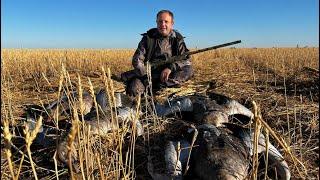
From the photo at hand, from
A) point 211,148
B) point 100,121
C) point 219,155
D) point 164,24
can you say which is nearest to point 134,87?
point 164,24

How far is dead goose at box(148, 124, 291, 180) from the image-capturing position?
2.88 m

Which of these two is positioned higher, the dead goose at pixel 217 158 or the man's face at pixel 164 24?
the man's face at pixel 164 24

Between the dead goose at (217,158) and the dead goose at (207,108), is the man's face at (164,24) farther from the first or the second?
the dead goose at (217,158)

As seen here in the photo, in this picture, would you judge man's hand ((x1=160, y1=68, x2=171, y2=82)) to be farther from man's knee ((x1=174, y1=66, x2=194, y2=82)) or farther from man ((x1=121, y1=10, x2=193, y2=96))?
man's knee ((x1=174, y1=66, x2=194, y2=82))

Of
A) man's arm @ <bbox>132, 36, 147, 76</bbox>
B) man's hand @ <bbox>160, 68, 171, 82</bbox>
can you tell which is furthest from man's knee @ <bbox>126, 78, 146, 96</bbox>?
man's hand @ <bbox>160, 68, 171, 82</bbox>

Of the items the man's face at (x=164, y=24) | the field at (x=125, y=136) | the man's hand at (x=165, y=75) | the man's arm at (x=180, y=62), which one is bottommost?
the field at (x=125, y=136)

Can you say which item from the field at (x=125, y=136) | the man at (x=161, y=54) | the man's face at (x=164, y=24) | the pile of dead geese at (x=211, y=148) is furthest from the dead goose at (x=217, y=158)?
A: the man's face at (x=164, y=24)

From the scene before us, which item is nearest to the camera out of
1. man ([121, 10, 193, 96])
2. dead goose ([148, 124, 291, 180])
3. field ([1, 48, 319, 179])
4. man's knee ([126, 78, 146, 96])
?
field ([1, 48, 319, 179])

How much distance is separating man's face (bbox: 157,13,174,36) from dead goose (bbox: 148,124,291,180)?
11.7 feet

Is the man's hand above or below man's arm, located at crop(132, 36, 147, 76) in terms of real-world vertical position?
below

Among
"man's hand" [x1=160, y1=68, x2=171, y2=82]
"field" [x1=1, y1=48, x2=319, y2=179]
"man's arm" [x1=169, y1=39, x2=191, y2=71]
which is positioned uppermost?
"man's arm" [x1=169, y1=39, x2=191, y2=71]

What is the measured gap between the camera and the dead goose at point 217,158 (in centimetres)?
288

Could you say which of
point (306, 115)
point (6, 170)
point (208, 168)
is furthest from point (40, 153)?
point (306, 115)

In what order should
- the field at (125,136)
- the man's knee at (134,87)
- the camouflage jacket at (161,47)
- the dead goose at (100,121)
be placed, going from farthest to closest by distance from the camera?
1. the camouflage jacket at (161,47)
2. the man's knee at (134,87)
3. the dead goose at (100,121)
4. the field at (125,136)
